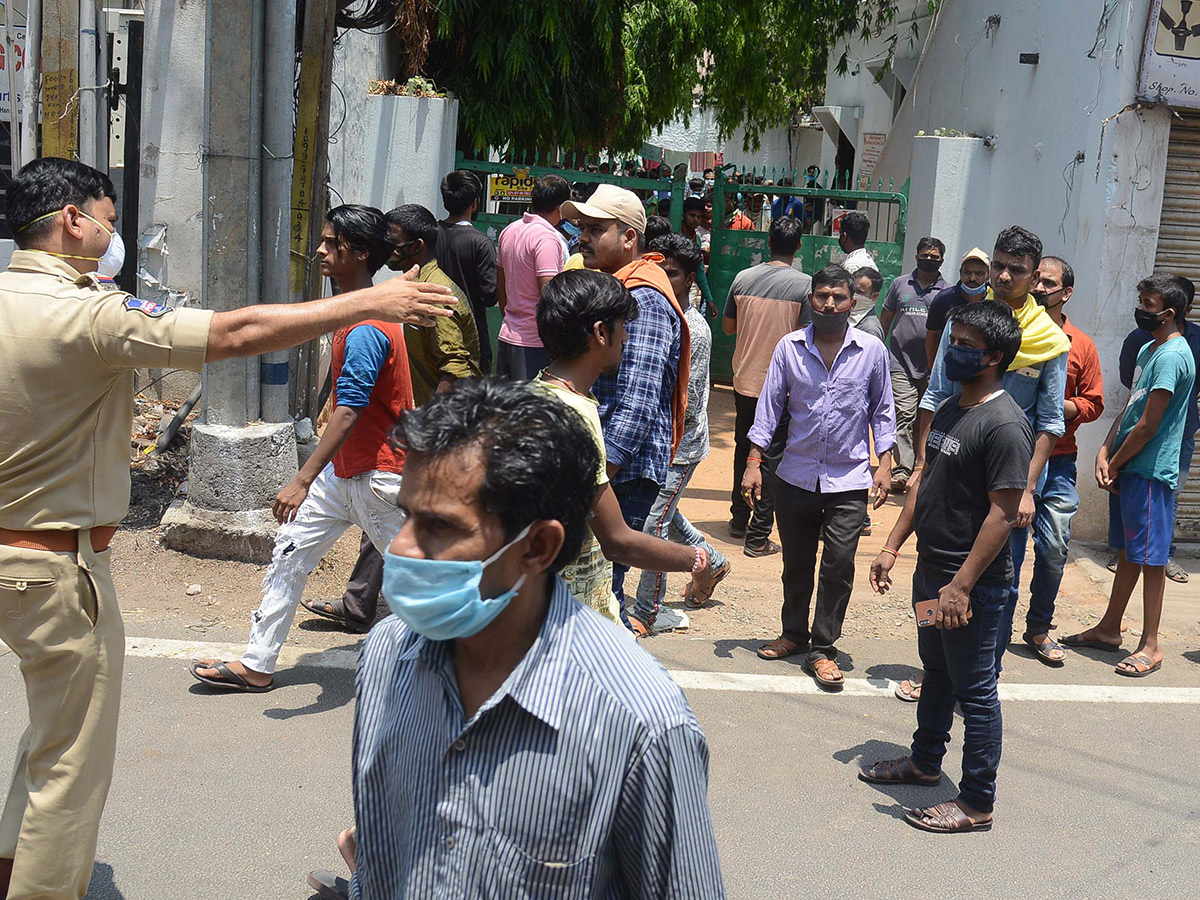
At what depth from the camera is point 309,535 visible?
468 cm

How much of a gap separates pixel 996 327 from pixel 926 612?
1009 millimetres

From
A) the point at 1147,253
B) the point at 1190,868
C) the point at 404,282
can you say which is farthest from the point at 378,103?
the point at 1190,868

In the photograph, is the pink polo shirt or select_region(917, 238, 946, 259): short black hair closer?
the pink polo shirt

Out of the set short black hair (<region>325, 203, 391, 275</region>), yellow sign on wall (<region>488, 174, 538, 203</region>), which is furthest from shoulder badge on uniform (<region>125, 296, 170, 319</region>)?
yellow sign on wall (<region>488, 174, 538, 203</region>)

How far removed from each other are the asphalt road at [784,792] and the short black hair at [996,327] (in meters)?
1.64

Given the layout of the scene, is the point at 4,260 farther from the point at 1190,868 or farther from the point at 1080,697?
the point at 1190,868

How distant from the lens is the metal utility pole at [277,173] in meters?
5.91

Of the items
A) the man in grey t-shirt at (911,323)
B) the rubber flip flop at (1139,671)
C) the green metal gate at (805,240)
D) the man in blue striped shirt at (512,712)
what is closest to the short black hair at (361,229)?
the man in blue striped shirt at (512,712)

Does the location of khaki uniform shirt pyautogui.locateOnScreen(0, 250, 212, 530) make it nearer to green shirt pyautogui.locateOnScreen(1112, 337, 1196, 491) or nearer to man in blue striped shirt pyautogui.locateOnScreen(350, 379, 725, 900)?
man in blue striped shirt pyautogui.locateOnScreen(350, 379, 725, 900)

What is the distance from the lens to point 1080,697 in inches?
210

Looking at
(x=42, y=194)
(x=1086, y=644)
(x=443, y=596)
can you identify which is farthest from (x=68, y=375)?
(x=1086, y=644)

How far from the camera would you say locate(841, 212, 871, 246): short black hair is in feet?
28.9

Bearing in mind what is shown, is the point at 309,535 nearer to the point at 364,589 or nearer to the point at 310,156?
the point at 364,589

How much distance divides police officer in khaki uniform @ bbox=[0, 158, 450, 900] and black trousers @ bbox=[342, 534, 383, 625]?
7.59ft
